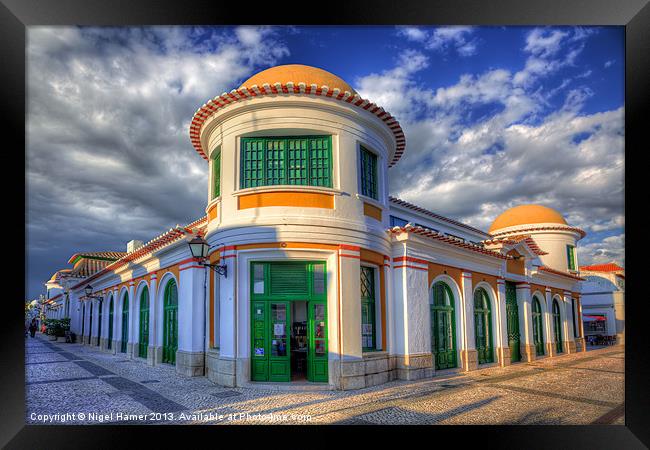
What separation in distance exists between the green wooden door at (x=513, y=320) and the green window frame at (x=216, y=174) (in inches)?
436

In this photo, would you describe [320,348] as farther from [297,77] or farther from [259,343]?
[297,77]

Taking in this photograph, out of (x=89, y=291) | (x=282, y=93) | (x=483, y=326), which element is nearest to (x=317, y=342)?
(x=282, y=93)

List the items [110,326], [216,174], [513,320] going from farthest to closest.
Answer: [110,326], [513,320], [216,174]

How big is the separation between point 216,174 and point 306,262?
3565 mm

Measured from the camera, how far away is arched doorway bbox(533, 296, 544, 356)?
19.2m

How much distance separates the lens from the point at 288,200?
1024 cm

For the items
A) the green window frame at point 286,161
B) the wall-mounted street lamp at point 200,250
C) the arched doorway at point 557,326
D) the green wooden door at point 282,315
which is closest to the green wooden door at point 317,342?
the green wooden door at point 282,315

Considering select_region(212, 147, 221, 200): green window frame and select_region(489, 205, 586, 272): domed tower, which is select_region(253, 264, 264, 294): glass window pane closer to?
select_region(212, 147, 221, 200): green window frame

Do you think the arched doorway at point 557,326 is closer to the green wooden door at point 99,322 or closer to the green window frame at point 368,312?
the green window frame at point 368,312

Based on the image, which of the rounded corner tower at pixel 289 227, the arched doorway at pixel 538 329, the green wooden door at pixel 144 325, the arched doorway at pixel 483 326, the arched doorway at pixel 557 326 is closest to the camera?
the rounded corner tower at pixel 289 227

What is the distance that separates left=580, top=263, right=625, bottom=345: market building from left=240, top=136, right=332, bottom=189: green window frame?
24764 millimetres

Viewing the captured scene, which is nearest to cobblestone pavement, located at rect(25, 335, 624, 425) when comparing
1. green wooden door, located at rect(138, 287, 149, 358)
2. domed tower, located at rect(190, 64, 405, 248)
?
green wooden door, located at rect(138, 287, 149, 358)

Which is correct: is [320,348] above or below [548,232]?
below

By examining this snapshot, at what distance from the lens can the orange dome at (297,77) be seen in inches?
446
